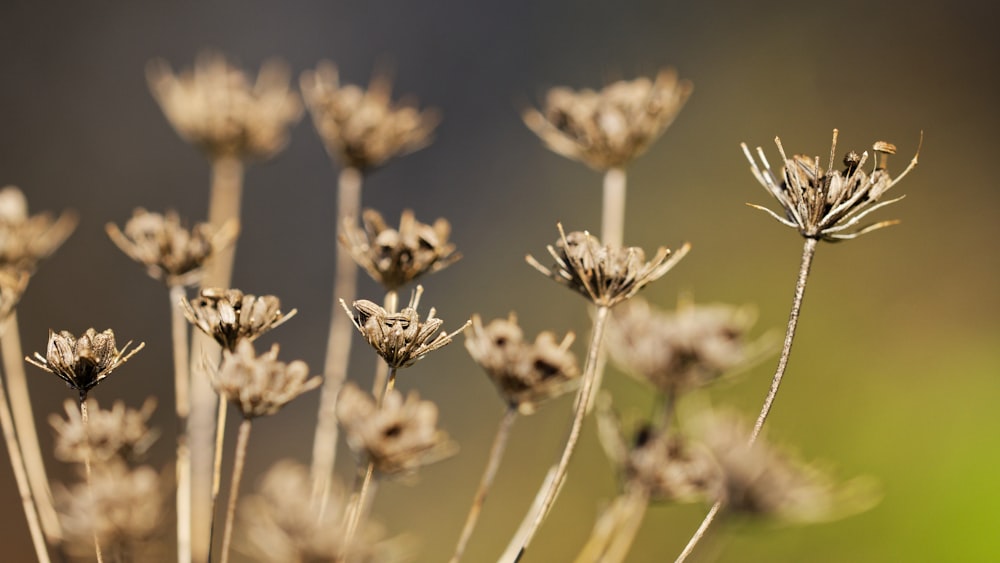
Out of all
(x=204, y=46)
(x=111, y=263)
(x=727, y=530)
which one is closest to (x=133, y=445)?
(x=727, y=530)

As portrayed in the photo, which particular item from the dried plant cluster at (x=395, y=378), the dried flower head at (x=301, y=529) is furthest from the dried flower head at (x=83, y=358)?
the dried flower head at (x=301, y=529)

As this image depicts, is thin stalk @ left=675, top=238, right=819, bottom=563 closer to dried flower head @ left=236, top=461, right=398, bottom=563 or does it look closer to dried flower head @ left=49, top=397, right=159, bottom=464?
dried flower head @ left=236, top=461, right=398, bottom=563

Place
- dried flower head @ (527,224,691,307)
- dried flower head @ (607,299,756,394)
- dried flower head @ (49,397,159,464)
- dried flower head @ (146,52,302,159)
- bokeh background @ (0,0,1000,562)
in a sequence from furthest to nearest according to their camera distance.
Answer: bokeh background @ (0,0,1000,562) < dried flower head @ (146,52,302,159) < dried flower head @ (607,299,756,394) < dried flower head @ (49,397,159,464) < dried flower head @ (527,224,691,307)

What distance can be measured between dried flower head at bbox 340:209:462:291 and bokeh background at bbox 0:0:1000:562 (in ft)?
7.52

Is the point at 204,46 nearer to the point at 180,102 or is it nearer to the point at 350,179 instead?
the point at 180,102

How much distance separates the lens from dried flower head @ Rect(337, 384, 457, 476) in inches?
37.7

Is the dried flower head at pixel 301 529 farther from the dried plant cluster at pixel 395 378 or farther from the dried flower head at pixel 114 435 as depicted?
the dried flower head at pixel 114 435

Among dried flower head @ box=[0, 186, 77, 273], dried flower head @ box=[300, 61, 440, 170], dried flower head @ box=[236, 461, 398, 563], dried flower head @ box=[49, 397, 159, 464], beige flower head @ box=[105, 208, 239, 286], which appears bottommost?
dried flower head @ box=[236, 461, 398, 563]

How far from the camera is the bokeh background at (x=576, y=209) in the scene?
3328 millimetres

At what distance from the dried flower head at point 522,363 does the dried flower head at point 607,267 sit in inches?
3.2

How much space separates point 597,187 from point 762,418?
3.72 metres

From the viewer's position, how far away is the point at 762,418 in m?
0.92

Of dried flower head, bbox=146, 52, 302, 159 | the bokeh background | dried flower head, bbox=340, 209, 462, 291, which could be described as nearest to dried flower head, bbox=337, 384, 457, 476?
dried flower head, bbox=340, 209, 462, 291

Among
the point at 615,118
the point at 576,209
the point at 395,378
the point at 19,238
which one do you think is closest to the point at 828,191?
the point at 615,118
